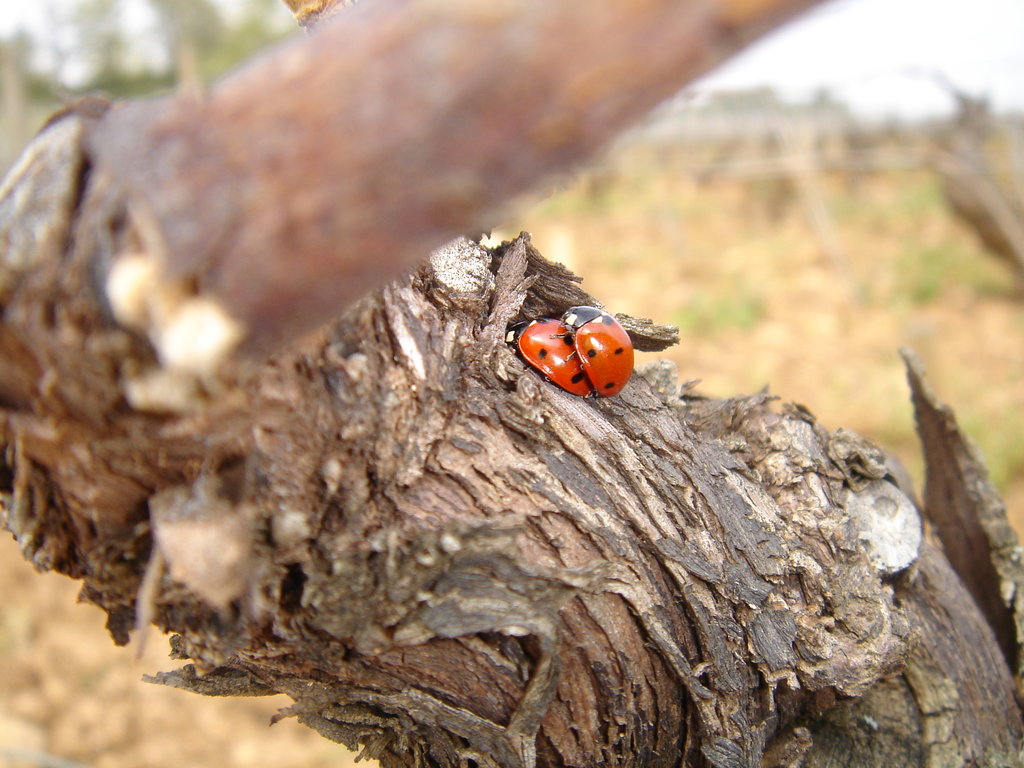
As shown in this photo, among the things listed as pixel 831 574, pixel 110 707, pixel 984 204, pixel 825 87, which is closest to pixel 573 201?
pixel 825 87

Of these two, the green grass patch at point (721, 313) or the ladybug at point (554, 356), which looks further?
the green grass patch at point (721, 313)

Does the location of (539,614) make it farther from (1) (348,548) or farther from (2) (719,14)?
(2) (719,14)

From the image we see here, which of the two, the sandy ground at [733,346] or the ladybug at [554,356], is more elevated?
the ladybug at [554,356]

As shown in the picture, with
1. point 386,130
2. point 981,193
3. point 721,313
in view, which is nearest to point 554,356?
point 386,130

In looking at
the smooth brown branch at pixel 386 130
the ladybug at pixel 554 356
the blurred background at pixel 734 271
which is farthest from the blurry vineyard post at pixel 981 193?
the smooth brown branch at pixel 386 130

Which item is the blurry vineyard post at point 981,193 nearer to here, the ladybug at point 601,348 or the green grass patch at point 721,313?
the green grass patch at point 721,313

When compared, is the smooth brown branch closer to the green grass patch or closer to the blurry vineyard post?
the green grass patch
